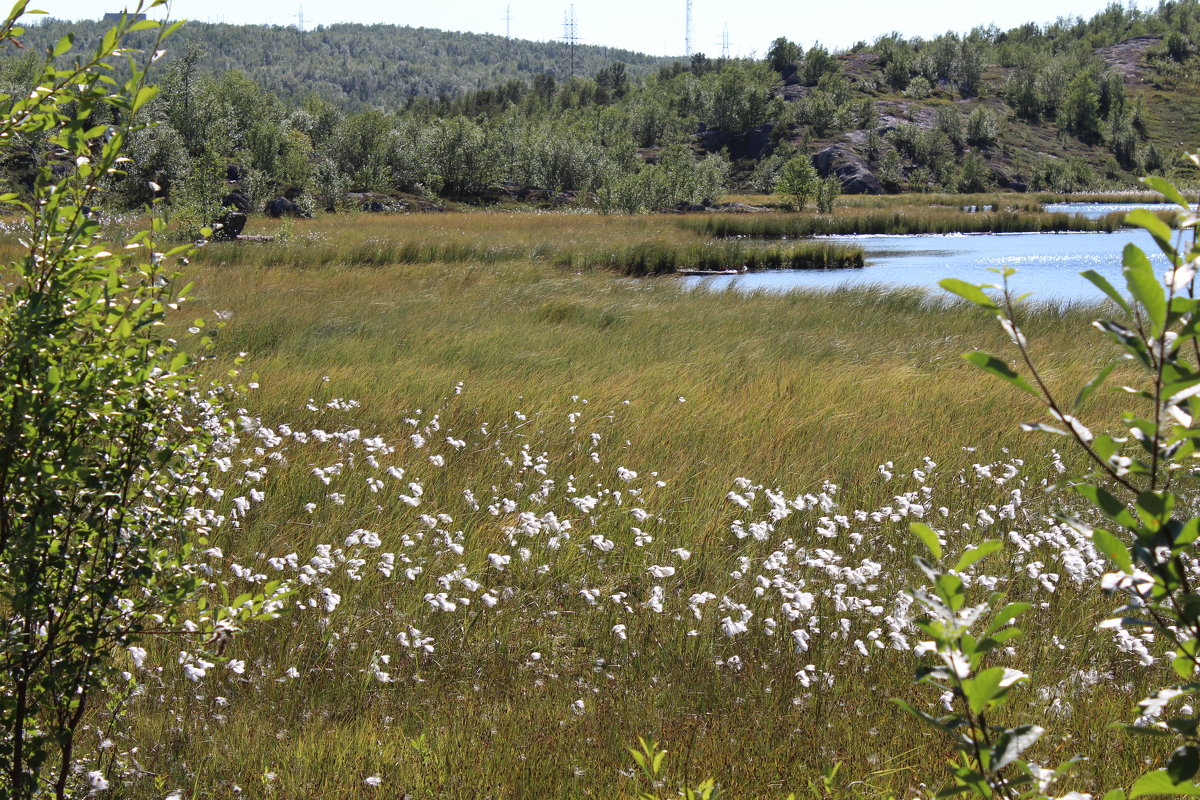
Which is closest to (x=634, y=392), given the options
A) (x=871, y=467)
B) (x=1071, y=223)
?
(x=871, y=467)

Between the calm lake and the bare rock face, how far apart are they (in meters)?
59.7

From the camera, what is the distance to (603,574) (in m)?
5.38

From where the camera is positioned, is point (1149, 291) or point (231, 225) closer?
point (1149, 291)

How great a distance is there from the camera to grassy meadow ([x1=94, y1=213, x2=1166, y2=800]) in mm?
3582

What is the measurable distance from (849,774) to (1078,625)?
2.28 m

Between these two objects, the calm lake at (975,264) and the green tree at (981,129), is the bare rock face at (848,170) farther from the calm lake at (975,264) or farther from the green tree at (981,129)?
the calm lake at (975,264)

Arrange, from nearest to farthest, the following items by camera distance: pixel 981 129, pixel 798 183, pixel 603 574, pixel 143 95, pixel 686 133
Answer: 1. pixel 143 95
2. pixel 603 574
3. pixel 798 183
4. pixel 981 129
5. pixel 686 133

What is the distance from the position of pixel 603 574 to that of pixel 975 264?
33.1m

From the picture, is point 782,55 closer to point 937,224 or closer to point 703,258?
point 937,224

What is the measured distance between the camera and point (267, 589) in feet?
9.12

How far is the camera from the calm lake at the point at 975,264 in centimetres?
2444

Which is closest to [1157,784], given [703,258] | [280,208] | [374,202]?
[703,258]

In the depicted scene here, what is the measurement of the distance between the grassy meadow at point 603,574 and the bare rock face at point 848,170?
101m

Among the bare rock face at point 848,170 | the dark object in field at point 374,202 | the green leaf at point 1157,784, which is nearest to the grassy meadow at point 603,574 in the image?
the green leaf at point 1157,784
